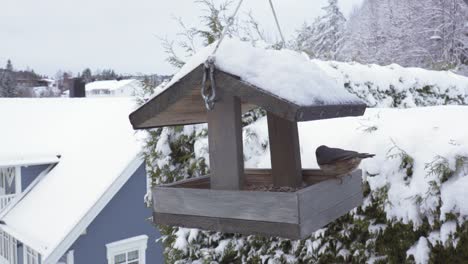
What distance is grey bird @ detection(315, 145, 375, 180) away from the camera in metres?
1.84

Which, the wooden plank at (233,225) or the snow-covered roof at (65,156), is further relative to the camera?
the snow-covered roof at (65,156)

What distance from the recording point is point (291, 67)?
5.42ft

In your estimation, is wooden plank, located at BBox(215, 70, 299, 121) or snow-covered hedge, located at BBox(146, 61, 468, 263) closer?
wooden plank, located at BBox(215, 70, 299, 121)

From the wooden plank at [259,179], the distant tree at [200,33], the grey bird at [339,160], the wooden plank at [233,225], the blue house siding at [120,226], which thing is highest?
the distant tree at [200,33]

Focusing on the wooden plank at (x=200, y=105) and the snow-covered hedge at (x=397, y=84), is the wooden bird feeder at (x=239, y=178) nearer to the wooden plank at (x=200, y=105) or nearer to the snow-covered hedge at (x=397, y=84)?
the wooden plank at (x=200, y=105)

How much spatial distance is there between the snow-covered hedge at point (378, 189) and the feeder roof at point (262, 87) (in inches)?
23.8

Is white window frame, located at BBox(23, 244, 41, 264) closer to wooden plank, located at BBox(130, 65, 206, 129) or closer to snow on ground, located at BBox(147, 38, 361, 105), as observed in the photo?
wooden plank, located at BBox(130, 65, 206, 129)

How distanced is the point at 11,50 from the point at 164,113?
125 feet

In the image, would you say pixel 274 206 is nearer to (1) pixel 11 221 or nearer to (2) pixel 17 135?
(1) pixel 11 221

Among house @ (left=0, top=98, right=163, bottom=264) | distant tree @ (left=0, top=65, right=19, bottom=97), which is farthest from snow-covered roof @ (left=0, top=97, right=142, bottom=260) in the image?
distant tree @ (left=0, top=65, right=19, bottom=97)

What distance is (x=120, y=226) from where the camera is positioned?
8156mm

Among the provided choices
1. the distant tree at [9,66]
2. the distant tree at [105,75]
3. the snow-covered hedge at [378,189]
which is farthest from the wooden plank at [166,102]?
the distant tree at [105,75]

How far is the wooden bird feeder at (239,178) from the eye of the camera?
151 cm

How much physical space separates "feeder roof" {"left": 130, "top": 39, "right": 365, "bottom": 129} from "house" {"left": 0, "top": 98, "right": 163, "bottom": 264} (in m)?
5.36
